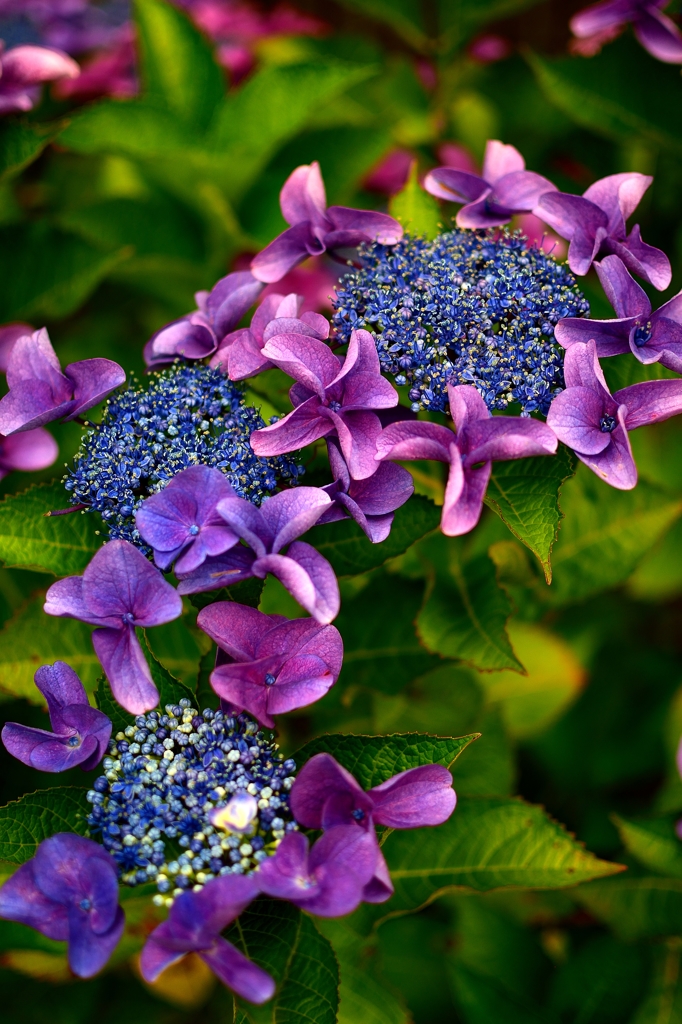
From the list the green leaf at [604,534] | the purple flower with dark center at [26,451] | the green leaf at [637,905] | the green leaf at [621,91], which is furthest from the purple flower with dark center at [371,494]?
the green leaf at [621,91]

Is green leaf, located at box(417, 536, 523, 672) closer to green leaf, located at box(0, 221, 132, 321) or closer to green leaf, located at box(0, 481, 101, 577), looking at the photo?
green leaf, located at box(0, 481, 101, 577)

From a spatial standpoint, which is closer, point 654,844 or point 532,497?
point 532,497

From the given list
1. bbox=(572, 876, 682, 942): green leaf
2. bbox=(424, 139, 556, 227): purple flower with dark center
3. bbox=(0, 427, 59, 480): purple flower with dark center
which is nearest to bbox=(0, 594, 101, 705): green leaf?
bbox=(0, 427, 59, 480): purple flower with dark center

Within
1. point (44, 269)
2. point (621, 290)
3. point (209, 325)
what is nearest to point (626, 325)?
point (621, 290)

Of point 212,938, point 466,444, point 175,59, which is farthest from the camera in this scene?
point 175,59

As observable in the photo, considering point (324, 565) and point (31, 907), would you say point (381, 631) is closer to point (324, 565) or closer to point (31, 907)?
point (324, 565)

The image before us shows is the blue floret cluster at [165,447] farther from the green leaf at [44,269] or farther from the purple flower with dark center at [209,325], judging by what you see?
the green leaf at [44,269]
